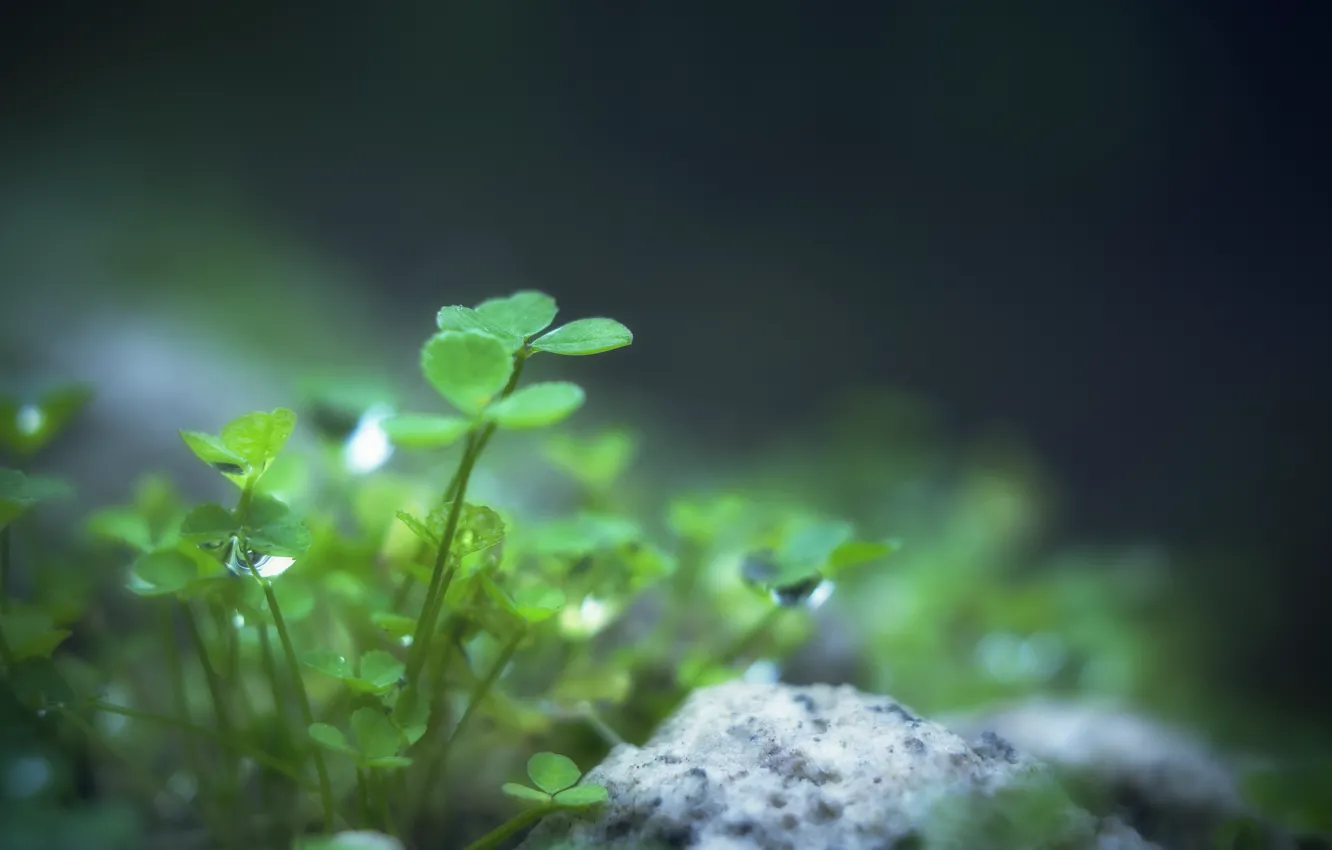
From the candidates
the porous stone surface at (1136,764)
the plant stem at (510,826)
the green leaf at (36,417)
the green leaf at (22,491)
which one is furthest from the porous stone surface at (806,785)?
the green leaf at (36,417)

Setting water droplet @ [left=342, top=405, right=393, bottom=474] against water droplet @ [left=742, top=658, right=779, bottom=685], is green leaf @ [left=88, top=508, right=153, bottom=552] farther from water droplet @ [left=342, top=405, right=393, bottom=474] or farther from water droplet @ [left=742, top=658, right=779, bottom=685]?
water droplet @ [left=742, top=658, right=779, bottom=685]

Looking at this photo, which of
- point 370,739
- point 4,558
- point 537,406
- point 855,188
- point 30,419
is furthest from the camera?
point 855,188

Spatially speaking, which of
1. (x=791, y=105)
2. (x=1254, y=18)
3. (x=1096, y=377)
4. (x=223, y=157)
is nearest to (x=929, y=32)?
(x=791, y=105)

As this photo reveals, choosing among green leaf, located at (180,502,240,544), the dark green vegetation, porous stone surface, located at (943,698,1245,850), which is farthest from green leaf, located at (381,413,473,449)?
porous stone surface, located at (943,698,1245,850)

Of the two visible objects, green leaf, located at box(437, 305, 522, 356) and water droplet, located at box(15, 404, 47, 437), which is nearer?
green leaf, located at box(437, 305, 522, 356)

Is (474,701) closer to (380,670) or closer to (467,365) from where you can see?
(380,670)

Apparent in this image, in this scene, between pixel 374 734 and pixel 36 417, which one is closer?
pixel 374 734

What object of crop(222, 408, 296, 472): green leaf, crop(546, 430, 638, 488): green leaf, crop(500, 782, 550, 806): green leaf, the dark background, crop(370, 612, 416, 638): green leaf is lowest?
crop(500, 782, 550, 806): green leaf

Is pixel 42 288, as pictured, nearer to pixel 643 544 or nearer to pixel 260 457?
pixel 260 457

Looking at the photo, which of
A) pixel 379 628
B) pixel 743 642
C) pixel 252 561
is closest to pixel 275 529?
pixel 252 561
